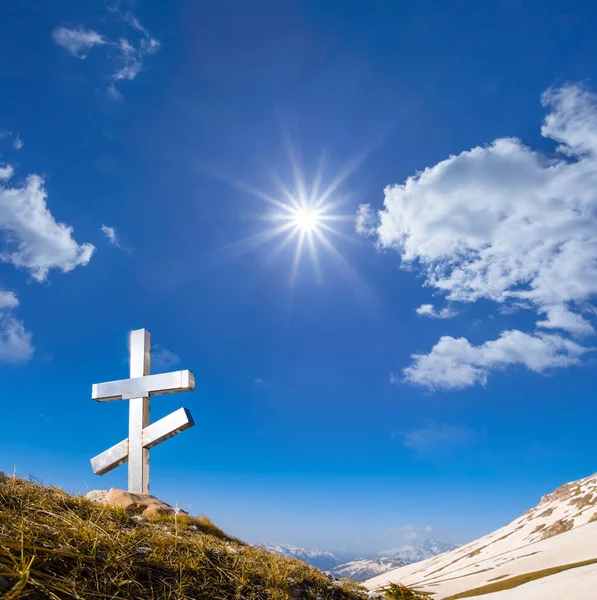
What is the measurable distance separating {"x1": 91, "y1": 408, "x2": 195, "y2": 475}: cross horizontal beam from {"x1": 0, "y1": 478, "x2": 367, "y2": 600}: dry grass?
684cm

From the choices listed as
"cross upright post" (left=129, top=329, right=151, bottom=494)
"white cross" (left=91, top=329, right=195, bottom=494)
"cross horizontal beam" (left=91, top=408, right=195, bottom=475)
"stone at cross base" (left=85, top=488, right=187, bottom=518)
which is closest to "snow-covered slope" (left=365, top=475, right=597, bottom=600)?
"cross upright post" (left=129, top=329, right=151, bottom=494)

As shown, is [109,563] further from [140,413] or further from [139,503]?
[140,413]

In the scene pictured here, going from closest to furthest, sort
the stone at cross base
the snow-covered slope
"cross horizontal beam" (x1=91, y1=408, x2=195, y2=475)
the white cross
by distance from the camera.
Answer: the stone at cross base → "cross horizontal beam" (x1=91, y1=408, x2=195, y2=475) → the white cross → the snow-covered slope

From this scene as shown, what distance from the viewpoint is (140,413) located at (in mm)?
15492

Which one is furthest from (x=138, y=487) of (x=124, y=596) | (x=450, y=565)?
(x=450, y=565)

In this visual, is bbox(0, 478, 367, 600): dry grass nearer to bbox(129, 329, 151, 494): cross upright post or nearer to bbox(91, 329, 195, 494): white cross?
bbox(91, 329, 195, 494): white cross

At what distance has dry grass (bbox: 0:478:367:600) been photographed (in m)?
3.87

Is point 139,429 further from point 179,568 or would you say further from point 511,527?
point 511,527

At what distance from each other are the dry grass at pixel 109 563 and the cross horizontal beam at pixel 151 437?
684 centimetres

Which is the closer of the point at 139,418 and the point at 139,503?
the point at 139,503

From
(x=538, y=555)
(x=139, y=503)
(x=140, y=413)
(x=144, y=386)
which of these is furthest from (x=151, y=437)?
(x=538, y=555)

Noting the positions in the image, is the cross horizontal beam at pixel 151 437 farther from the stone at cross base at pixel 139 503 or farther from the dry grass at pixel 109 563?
the dry grass at pixel 109 563

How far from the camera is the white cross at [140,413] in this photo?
48.8ft

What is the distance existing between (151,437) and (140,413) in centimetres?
101
